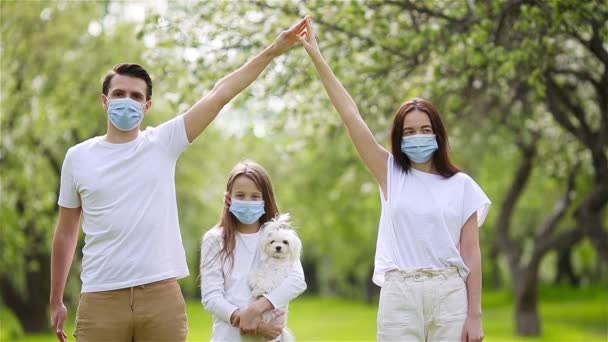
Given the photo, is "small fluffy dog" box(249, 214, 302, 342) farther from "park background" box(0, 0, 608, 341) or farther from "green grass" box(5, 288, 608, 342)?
"green grass" box(5, 288, 608, 342)

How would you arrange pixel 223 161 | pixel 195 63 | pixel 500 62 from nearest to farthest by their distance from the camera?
1. pixel 500 62
2. pixel 195 63
3. pixel 223 161

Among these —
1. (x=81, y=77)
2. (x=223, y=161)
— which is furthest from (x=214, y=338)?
(x=223, y=161)

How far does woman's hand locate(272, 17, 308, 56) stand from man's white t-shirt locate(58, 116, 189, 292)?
38.8 inches

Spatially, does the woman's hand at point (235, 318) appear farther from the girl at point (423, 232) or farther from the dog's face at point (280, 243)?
the girl at point (423, 232)

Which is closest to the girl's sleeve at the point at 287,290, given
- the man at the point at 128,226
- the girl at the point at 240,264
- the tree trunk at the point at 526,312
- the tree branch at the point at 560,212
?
the girl at the point at 240,264

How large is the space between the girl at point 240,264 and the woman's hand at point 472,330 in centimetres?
97

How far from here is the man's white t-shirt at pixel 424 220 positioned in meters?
4.59

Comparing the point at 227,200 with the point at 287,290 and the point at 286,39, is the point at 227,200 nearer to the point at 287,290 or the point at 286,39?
the point at 287,290

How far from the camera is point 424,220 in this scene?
4.59 m

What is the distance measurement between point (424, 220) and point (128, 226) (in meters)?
1.66

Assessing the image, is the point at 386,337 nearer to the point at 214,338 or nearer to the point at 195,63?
the point at 214,338

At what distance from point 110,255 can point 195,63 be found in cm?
596

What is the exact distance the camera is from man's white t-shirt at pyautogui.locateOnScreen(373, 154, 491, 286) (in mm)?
4590

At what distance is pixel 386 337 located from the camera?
4555 mm
